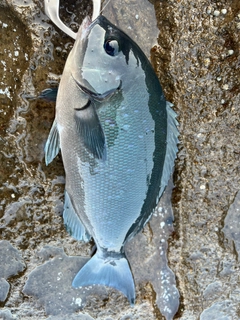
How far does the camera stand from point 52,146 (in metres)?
2.08

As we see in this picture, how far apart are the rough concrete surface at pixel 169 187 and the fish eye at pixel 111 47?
521 mm

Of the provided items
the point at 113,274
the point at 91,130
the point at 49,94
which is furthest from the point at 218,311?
the point at 49,94

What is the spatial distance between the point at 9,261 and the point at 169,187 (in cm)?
127

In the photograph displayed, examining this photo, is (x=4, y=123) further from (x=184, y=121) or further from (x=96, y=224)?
(x=184, y=121)

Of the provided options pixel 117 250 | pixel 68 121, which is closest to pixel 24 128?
pixel 68 121

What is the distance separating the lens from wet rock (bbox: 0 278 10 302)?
7.57 ft

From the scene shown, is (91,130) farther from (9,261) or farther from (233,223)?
(233,223)

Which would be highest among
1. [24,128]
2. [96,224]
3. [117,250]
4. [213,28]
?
[213,28]

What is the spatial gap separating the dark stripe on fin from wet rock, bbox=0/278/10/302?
64cm

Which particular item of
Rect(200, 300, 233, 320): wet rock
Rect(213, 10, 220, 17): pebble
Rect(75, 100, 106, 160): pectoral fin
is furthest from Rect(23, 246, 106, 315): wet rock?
Rect(213, 10, 220, 17): pebble

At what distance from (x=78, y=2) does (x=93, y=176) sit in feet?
3.95

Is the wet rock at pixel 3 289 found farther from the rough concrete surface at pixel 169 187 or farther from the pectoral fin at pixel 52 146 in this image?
the pectoral fin at pixel 52 146

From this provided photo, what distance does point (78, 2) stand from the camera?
7.22 feet

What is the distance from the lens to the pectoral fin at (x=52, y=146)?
6.75 ft
